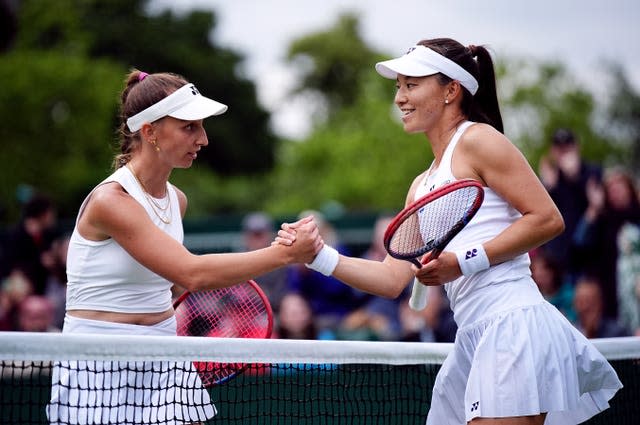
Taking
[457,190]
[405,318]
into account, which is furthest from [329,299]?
[457,190]

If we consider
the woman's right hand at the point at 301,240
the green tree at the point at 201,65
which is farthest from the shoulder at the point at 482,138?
the green tree at the point at 201,65

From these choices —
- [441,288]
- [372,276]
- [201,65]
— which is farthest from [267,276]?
[201,65]

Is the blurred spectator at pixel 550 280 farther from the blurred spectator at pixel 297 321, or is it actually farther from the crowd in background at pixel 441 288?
the blurred spectator at pixel 297 321

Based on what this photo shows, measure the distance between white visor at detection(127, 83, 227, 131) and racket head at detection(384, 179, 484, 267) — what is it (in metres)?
0.90

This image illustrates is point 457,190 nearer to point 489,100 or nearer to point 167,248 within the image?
point 489,100

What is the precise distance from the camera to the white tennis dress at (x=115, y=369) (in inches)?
157

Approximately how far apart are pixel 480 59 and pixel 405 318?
4.91m

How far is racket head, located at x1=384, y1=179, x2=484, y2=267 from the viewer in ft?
12.3

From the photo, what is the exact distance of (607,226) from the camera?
932cm

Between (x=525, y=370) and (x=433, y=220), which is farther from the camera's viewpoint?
(x=433, y=220)

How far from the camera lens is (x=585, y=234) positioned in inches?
367

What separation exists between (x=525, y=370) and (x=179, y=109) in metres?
1.74

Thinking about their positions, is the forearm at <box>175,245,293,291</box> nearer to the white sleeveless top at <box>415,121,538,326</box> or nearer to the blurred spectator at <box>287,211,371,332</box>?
the white sleeveless top at <box>415,121,538,326</box>

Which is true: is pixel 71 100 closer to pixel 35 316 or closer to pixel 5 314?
pixel 5 314
